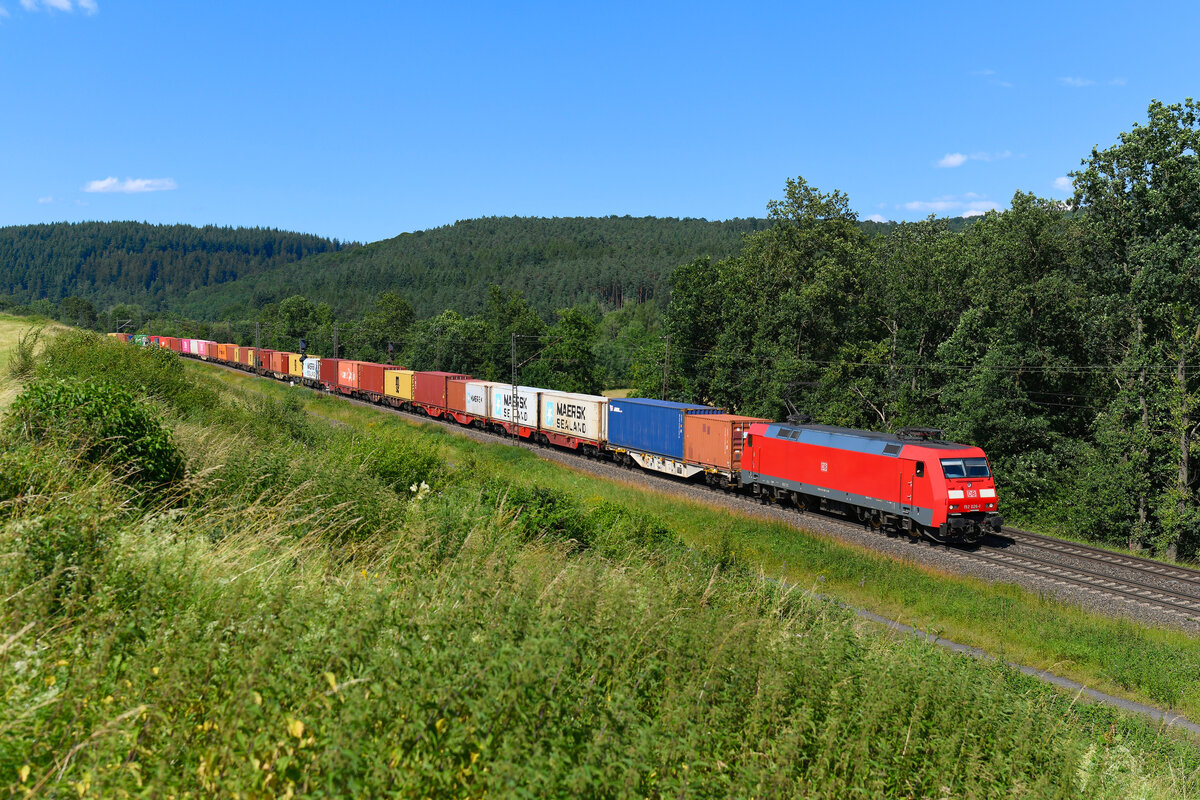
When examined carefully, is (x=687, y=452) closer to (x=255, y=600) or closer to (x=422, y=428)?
(x=422, y=428)

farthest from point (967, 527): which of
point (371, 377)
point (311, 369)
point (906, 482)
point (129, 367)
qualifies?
point (311, 369)

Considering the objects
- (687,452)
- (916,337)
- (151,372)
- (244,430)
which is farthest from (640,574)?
(916,337)

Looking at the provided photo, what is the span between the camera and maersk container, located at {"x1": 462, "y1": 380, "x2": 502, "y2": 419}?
51.0 m

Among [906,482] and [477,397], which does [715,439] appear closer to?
[906,482]

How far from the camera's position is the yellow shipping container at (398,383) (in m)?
60.3

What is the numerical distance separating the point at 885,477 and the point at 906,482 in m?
0.85

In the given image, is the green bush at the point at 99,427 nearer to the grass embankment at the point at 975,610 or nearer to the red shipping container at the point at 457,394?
the grass embankment at the point at 975,610

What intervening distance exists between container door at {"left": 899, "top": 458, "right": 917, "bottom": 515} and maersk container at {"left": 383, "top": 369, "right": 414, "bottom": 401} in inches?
1712

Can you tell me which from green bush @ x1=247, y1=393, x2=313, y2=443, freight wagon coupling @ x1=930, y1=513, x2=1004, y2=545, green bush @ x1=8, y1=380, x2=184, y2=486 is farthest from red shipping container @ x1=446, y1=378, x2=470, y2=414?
green bush @ x1=8, y1=380, x2=184, y2=486

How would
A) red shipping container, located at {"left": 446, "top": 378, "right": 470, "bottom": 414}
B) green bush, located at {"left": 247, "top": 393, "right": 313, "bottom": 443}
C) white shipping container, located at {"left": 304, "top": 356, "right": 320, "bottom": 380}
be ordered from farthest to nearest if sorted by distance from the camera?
white shipping container, located at {"left": 304, "top": 356, "right": 320, "bottom": 380} → red shipping container, located at {"left": 446, "top": 378, "right": 470, "bottom": 414} → green bush, located at {"left": 247, "top": 393, "right": 313, "bottom": 443}

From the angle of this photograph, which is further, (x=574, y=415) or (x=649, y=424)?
(x=574, y=415)

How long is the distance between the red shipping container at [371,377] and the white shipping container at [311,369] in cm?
779

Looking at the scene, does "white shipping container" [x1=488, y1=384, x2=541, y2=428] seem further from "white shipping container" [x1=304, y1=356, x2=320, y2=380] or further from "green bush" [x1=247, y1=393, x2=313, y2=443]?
"white shipping container" [x1=304, y1=356, x2=320, y2=380]

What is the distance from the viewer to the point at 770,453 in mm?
31219
